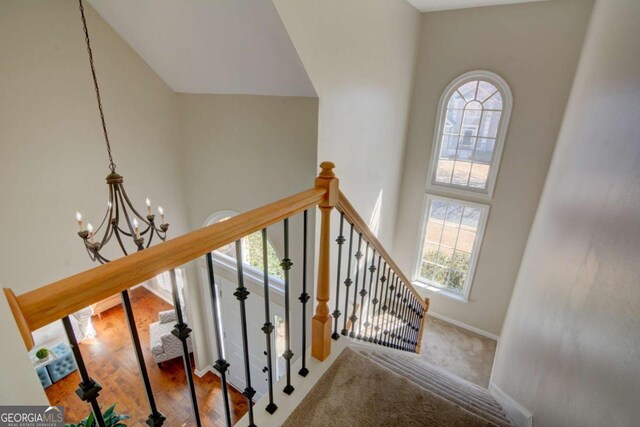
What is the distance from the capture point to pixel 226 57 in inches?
109

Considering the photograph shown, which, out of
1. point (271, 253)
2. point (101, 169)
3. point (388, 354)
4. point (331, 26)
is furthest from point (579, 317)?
point (101, 169)

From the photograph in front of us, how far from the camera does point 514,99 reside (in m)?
4.07

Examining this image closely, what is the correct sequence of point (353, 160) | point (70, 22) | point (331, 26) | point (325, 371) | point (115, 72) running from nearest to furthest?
1. point (325, 371)
2. point (331, 26)
3. point (70, 22)
4. point (115, 72)
5. point (353, 160)

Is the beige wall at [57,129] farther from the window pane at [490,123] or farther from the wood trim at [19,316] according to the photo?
the window pane at [490,123]

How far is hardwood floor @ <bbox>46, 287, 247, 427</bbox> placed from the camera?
4623 mm

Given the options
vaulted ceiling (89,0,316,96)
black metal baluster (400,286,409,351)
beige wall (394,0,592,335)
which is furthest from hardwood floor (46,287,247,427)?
vaulted ceiling (89,0,316,96)

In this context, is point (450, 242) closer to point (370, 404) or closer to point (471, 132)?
point (471, 132)

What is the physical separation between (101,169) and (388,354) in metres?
3.32

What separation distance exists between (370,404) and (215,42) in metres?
2.79

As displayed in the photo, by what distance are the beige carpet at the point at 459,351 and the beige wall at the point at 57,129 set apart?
467 cm

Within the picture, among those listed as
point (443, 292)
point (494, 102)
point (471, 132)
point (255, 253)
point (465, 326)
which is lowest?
point (465, 326)

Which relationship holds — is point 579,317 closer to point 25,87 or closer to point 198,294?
point 25,87

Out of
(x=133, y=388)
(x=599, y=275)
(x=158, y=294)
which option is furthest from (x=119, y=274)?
(x=158, y=294)

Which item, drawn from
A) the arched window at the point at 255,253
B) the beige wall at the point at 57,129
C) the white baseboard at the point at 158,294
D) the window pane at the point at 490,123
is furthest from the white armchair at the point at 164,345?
the window pane at the point at 490,123
